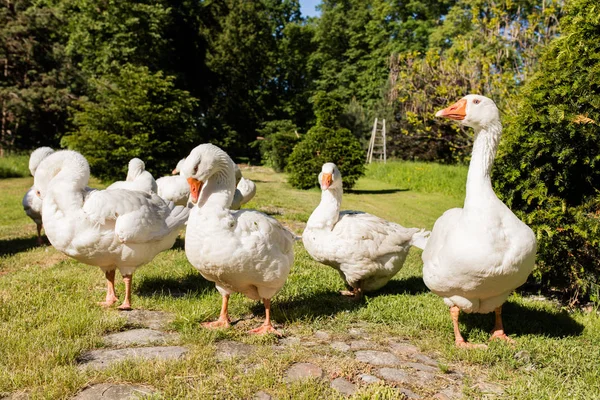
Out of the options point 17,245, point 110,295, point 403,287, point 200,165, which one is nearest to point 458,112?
point 200,165

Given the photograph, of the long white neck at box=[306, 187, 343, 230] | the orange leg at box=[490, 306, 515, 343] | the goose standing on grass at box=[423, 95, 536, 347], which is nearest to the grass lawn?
the orange leg at box=[490, 306, 515, 343]

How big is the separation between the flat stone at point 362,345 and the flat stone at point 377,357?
88 millimetres

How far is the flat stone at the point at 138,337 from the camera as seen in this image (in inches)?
145

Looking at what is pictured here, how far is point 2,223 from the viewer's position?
10383mm

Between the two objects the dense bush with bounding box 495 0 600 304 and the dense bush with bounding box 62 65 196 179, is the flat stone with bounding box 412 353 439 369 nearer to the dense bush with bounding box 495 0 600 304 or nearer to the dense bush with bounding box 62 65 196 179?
the dense bush with bounding box 495 0 600 304

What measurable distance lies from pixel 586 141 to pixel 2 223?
38.6ft

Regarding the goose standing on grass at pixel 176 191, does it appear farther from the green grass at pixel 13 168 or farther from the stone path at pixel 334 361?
the green grass at pixel 13 168

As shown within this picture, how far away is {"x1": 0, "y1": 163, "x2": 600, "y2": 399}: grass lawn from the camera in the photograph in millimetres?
2947

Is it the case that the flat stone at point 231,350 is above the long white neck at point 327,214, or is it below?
below

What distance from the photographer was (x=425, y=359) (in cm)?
355

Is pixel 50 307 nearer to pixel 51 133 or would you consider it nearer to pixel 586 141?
pixel 586 141

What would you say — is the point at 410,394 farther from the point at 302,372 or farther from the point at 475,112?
the point at 475,112

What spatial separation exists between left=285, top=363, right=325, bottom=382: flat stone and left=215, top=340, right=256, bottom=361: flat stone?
1.53 feet

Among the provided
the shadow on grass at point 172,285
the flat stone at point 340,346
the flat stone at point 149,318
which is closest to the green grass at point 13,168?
the shadow on grass at point 172,285
